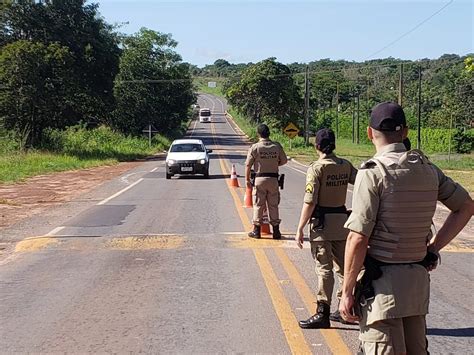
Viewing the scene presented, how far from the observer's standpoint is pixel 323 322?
581 cm

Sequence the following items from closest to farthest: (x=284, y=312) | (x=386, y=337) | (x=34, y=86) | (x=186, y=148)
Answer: (x=386, y=337) → (x=284, y=312) → (x=186, y=148) → (x=34, y=86)

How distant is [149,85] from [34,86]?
3241 centimetres

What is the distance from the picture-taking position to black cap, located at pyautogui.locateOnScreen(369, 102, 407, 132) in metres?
3.49

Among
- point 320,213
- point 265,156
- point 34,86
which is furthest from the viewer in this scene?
point 34,86

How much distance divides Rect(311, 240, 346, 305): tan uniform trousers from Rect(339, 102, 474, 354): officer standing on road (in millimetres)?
2269

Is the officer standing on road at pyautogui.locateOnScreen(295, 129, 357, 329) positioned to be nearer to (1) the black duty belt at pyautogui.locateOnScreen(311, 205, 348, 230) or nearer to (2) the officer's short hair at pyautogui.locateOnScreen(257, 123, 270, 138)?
(1) the black duty belt at pyautogui.locateOnScreen(311, 205, 348, 230)

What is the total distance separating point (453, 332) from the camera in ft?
18.7

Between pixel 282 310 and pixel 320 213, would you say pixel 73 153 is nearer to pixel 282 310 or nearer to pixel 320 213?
pixel 282 310

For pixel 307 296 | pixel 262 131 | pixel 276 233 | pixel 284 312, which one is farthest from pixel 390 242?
pixel 276 233

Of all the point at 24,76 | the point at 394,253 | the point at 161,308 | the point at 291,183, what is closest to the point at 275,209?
the point at 161,308

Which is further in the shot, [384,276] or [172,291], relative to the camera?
[172,291]

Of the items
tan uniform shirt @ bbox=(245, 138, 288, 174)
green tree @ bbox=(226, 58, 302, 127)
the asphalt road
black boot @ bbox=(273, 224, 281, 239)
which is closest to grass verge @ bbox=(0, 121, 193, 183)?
green tree @ bbox=(226, 58, 302, 127)

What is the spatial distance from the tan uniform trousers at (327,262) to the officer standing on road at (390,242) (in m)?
2.27

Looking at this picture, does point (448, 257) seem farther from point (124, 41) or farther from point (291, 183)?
point (124, 41)
